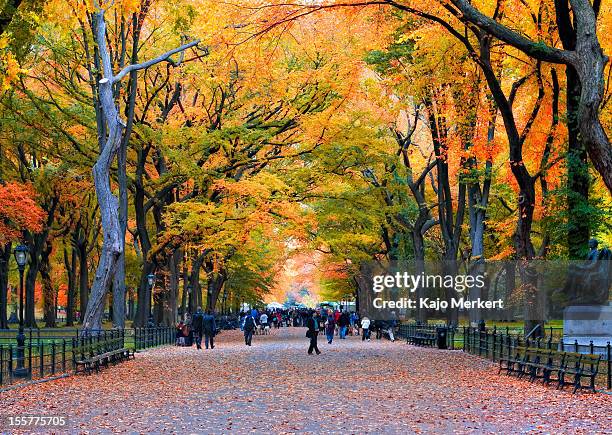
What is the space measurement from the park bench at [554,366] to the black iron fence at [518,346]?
24 cm

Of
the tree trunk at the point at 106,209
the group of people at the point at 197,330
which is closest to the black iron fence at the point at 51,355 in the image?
the tree trunk at the point at 106,209

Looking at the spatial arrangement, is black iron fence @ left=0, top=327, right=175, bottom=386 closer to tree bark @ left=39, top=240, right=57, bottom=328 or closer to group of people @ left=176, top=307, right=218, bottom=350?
group of people @ left=176, top=307, right=218, bottom=350

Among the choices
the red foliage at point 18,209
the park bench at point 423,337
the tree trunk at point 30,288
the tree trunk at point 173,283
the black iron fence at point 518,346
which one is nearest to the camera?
the black iron fence at point 518,346

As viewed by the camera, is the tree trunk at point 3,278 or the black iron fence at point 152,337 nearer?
the black iron fence at point 152,337

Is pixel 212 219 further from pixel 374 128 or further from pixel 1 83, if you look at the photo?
pixel 1 83

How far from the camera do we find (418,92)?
101ft

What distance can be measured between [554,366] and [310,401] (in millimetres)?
6043

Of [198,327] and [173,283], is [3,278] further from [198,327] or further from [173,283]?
[198,327]

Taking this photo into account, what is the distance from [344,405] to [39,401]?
214 inches

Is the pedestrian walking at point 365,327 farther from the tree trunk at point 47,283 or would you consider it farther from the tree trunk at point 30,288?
the tree trunk at point 47,283

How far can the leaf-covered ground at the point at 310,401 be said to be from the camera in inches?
518

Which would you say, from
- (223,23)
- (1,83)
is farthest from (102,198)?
Answer: (1,83)

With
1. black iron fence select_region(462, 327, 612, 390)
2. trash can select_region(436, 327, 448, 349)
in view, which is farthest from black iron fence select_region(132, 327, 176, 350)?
black iron fence select_region(462, 327, 612, 390)

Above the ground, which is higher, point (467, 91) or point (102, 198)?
point (467, 91)
